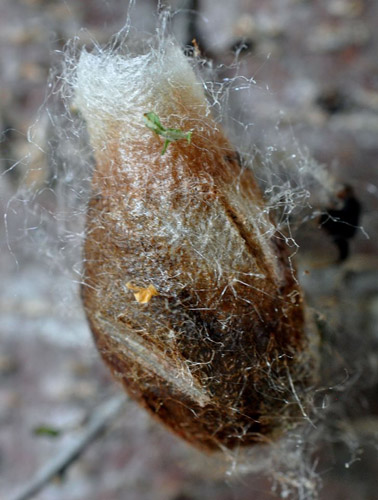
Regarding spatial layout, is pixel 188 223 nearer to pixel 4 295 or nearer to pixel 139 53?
pixel 139 53

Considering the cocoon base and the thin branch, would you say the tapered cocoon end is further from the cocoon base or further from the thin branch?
the thin branch

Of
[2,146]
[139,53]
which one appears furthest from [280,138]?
[2,146]

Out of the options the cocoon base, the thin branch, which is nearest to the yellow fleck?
the cocoon base

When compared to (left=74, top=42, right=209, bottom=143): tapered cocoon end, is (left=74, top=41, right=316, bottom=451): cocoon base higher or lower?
lower

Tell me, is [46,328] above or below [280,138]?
below

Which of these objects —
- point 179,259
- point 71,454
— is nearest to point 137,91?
point 179,259

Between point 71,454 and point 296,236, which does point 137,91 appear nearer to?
point 296,236
